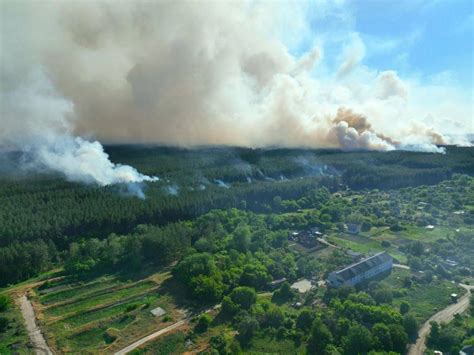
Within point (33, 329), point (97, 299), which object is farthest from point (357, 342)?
point (33, 329)

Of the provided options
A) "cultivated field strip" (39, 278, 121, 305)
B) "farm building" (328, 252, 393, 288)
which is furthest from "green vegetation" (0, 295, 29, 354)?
"farm building" (328, 252, 393, 288)

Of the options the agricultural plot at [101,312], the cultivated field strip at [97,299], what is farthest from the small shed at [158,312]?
Answer: the cultivated field strip at [97,299]

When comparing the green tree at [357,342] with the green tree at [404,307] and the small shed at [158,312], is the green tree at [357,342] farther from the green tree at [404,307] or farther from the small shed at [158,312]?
the small shed at [158,312]

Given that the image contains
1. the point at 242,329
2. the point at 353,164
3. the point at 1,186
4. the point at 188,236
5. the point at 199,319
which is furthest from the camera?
the point at 353,164

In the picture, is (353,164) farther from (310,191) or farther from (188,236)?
(188,236)

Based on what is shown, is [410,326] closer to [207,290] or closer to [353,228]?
[207,290]

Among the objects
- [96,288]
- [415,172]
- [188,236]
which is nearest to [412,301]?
[188,236]

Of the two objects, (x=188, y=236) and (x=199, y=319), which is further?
(x=188, y=236)
